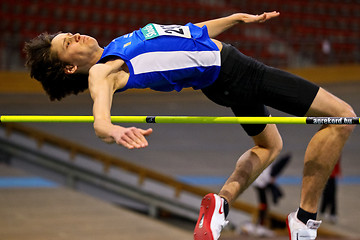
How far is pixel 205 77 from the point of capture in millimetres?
2793

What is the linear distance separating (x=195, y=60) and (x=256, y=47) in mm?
8985

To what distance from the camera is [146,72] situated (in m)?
2.67

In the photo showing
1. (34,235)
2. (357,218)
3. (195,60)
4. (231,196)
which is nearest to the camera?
(195,60)

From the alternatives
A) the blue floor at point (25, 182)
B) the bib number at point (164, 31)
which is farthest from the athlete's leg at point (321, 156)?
the blue floor at point (25, 182)

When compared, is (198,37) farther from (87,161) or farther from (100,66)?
(87,161)

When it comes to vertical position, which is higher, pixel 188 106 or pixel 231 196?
pixel 231 196

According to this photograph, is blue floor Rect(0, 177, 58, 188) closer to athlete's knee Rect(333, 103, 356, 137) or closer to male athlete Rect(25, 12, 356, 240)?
male athlete Rect(25, 12, 356, 240)

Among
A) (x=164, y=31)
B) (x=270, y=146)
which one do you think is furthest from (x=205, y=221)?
(x=164, y=31)

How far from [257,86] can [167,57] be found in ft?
1.42

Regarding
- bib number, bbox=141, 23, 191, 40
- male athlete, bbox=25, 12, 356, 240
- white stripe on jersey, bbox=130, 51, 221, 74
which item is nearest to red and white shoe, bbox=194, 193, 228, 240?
male athlete, bbox=25, 12, 356, 240

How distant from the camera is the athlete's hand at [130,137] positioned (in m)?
2.18

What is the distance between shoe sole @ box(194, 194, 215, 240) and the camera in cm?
275

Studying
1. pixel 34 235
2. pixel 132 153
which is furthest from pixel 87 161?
pixel 34 235

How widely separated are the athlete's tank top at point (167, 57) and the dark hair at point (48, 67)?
0.24m
